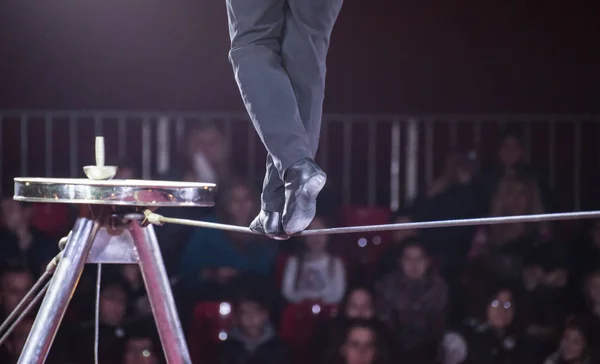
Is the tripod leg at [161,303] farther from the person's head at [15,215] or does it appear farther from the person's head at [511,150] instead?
the person's head at [511,150]

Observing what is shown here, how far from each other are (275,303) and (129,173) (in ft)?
2.94

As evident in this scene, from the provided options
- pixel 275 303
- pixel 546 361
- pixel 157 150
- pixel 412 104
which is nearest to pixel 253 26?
pixel 275 303

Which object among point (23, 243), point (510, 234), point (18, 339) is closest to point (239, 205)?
point (23, 243)

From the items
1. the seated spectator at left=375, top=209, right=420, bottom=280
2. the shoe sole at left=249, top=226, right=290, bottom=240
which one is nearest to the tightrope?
the shoe sole at left=249, top=226, right=290, bottom=240

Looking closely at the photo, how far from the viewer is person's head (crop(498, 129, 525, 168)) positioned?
4398mm

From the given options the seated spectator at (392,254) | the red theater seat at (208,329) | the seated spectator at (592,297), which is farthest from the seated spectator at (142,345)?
the seated spectator at (592,297)

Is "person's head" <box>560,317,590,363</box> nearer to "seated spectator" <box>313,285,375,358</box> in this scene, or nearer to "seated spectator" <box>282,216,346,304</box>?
"seated spectator" <box>313,285,375,358</box>

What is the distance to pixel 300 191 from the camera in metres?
1.79

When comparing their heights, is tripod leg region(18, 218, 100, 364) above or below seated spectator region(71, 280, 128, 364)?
above

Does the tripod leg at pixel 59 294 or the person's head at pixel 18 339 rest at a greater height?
the tripod leg at pixel 59 294

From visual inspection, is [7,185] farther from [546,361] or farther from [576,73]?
[576,73]

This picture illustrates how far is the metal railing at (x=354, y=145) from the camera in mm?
4734

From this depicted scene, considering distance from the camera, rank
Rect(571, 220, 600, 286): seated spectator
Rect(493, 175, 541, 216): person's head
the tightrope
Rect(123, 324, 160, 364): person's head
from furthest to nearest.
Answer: Rect(493, 175, 541, 216): person's head
Rect(571, 220, 600, 286): seated spectator
Rect(123, 324, 160, 364): person's head
the tightrope

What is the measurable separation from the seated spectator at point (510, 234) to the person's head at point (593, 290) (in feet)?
0.93
